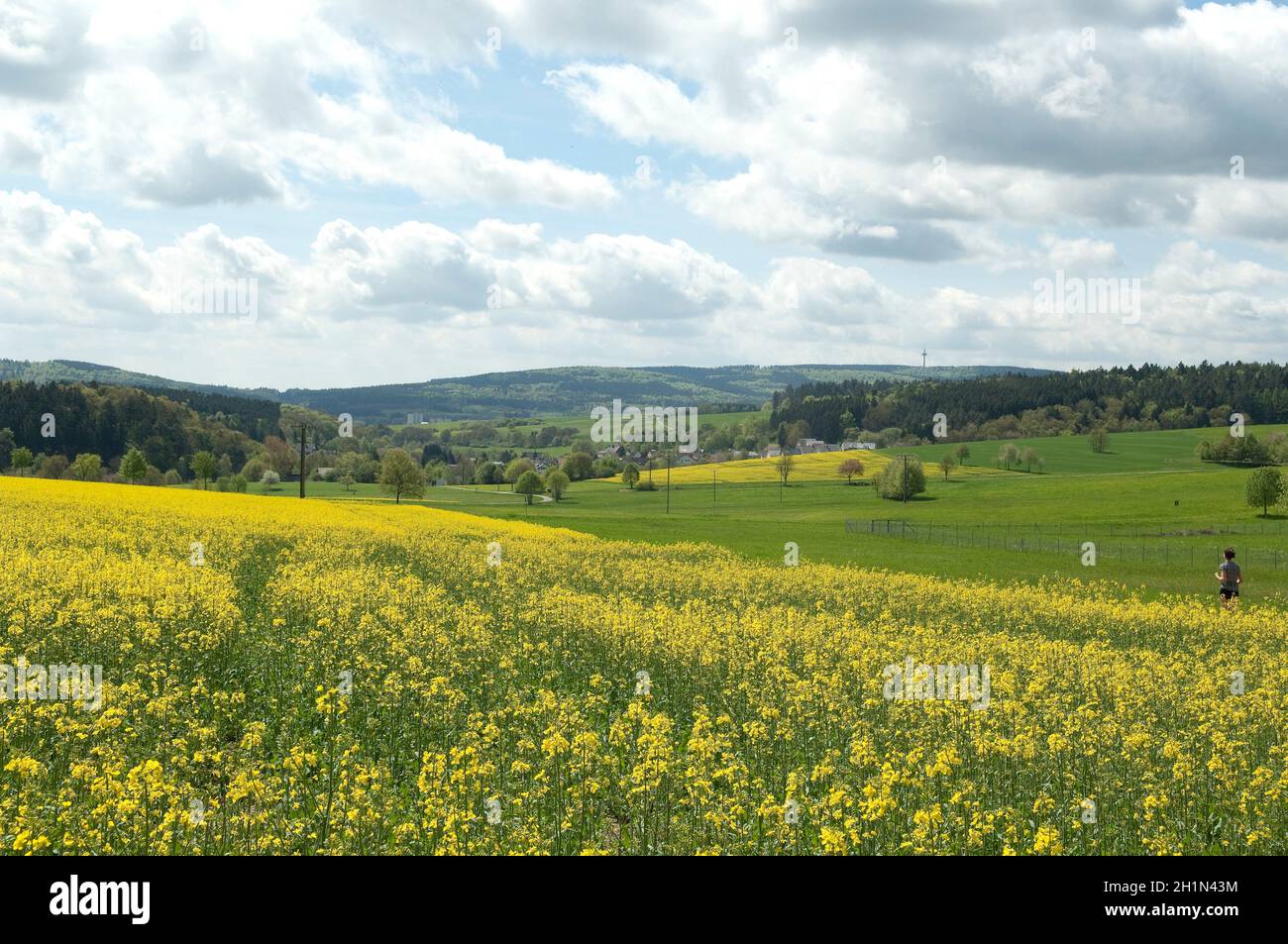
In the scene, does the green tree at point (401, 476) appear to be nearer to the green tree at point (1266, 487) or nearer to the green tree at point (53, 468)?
the green tree at point (53, 468)

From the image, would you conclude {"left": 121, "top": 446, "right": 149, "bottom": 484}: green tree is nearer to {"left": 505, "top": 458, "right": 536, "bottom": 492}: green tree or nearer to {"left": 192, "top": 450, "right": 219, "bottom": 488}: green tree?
{"left": 192, "top": 450, "right": 219, "bottom": 488}: green tree

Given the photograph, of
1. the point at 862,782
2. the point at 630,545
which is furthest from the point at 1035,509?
the point at 862,782

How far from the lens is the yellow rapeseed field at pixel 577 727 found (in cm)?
862

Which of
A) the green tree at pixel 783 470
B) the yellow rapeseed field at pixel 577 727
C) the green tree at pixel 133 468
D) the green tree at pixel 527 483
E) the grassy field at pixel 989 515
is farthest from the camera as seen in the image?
the green tree at pixel 783 470

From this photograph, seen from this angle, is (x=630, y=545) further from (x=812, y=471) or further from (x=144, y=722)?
(x=812, y=471)

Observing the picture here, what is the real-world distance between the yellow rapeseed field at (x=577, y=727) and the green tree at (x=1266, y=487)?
241ft

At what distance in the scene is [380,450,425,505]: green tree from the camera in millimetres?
103688

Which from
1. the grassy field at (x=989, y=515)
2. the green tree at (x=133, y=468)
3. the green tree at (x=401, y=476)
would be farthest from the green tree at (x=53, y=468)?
the green tree at (x=401, y=476)

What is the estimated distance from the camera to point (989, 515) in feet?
309

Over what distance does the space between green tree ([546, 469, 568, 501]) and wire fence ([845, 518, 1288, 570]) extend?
50.2 meters

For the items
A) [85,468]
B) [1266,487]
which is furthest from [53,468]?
[1266,487]

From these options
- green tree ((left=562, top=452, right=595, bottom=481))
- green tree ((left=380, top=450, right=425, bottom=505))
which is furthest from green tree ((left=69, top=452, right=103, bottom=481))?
green tree ((left=562, top=452, right=595, bottom=481))

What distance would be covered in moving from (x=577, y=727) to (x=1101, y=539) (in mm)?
66740

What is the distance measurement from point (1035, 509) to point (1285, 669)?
8224cm
